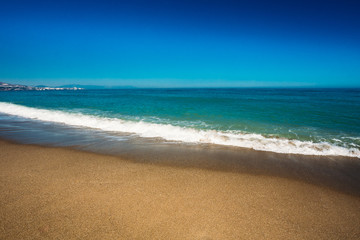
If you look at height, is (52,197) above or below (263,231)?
above

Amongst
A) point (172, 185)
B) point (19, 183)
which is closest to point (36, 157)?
point (19, 183)

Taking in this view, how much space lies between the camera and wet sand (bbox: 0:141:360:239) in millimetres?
2350

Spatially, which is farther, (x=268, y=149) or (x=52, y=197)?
(x=268, y=149)

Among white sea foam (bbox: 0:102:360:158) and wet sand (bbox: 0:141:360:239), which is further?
white sea foam (bbox: 0:102:360:158)

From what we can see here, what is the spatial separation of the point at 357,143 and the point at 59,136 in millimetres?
11559

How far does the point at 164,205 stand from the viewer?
286 centimetres

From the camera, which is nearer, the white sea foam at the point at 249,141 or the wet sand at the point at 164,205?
the wet sand at the point at 164,205

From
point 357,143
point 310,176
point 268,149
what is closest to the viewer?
point 310,176

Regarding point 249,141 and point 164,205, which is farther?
point 249,141

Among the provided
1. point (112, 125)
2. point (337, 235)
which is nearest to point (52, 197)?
point (337, 235)

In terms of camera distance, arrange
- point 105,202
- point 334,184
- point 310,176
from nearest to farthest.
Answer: point 105,202 < point 334,184 < point 310,176

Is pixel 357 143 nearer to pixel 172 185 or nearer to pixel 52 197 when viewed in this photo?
pixel 172 185

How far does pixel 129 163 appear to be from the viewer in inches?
180

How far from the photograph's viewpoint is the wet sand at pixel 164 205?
2350mm
